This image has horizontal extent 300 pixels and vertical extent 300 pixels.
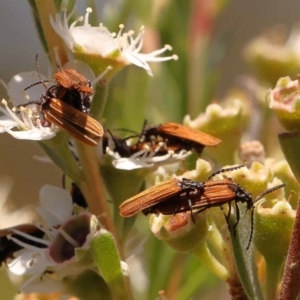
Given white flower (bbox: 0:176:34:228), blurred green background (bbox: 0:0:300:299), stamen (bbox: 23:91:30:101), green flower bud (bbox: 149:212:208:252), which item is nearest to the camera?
green flower bud (bbox: 149:212:208:252)

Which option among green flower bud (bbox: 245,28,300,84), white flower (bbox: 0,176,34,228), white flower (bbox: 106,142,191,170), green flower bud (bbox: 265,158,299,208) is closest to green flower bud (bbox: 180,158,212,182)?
white flower (bbox: 106,142,191,170)

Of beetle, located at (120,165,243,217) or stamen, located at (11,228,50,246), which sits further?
stamen, located at (11,228,50,246)

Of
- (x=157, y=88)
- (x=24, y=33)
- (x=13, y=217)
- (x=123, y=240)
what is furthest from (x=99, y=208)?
(x=24, y=33)

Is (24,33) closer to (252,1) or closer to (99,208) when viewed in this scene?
(252,1)

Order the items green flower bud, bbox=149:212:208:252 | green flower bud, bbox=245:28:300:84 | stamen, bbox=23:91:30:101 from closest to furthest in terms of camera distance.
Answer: green flower bud, bbox=149:212:208:252, stamen, bbox=23:91:30:101, green flower bud, bbox=245:28:300:84

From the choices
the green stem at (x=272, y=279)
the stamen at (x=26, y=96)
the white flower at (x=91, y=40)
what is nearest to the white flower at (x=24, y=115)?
the stamen at (x=26, y=96)

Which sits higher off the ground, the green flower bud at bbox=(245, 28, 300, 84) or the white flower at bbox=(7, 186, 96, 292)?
the white flower at bbox=(7, 186, 96, 292)

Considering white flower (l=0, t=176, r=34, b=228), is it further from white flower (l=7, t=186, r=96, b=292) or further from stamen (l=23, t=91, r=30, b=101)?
stamen (l=23, t=91, r=30, b=101)

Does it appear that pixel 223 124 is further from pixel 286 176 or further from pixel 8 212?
pixel 8 212
